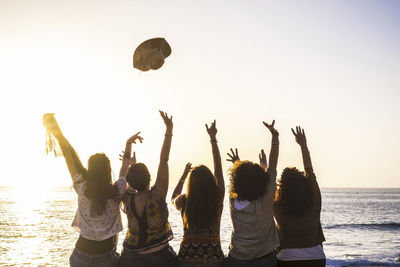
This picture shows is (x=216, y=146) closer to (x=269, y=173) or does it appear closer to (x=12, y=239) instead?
(x=269, y=173)

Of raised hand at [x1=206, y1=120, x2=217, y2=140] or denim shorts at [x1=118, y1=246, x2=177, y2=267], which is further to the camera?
raised hand at [x1=206, y1=120, x2=217, y2=140]

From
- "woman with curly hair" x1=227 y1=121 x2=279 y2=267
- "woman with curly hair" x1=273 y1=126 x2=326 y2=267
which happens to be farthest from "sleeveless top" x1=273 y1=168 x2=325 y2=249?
"woman with curly hair" x1=227 y1=121 x2=279 y2=267

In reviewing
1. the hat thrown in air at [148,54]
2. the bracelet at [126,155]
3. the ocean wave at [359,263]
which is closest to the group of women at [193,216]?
the bracelet at [126,155]

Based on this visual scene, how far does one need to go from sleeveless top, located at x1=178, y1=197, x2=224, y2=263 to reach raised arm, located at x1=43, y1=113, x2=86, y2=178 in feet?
4.40

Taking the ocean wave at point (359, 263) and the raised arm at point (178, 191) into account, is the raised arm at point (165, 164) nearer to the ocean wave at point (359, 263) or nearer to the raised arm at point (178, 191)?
the raised arm at point (178, 191)

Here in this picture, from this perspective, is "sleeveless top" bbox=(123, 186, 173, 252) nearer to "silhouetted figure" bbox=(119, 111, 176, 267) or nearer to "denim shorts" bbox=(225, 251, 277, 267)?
"silhouetted figure" bbox=(119, 111, 176, 267)

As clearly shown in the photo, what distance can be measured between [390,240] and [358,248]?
4.91 metres

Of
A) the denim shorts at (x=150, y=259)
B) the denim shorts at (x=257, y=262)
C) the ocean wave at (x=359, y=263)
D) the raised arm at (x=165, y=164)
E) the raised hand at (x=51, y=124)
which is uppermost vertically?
the raised hand at (x=51, y=124)

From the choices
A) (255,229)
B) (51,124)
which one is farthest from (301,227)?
(51,124)

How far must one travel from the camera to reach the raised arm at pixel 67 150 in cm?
429

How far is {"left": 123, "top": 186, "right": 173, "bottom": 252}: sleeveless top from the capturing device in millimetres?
4129

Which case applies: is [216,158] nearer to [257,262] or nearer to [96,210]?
[257,262]

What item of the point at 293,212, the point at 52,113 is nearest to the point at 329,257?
the point at 293,212

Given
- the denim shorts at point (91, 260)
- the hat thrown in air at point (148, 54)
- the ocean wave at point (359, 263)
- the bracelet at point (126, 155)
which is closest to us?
the denim shorts at point (91, 260)
